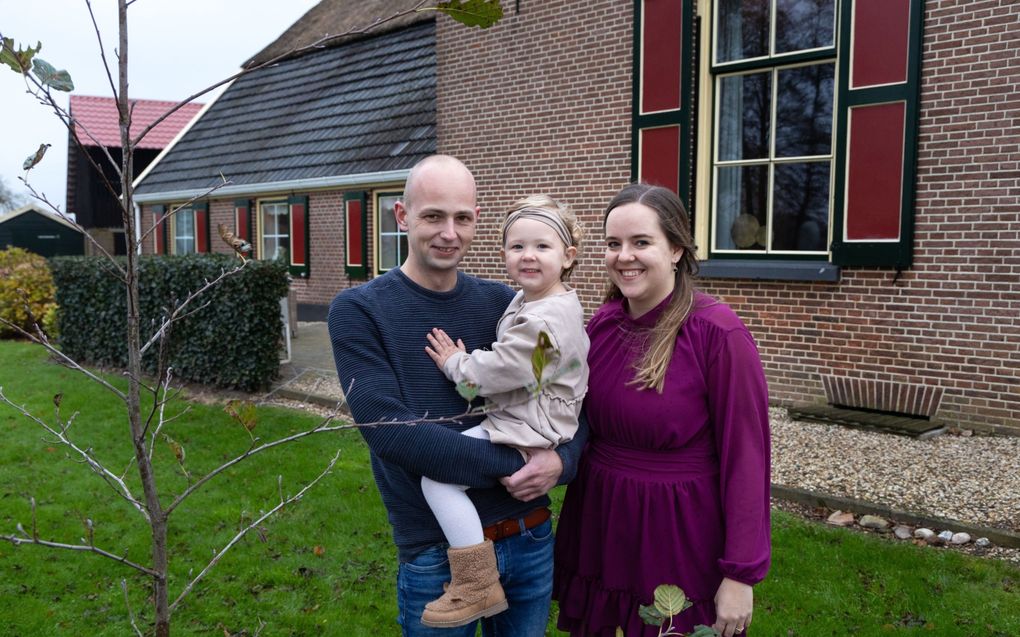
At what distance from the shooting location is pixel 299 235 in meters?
15.1

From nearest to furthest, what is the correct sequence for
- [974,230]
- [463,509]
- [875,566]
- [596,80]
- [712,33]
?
1. [463,509]
2. [875,566]
3. [974,230]
4. [712,33]
5. [596,80]

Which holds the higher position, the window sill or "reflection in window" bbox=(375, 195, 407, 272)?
"reflection in window" bbox=(375, 195, 407, 272)

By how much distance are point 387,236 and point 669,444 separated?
11935 mm

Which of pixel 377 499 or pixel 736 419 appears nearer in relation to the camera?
pixel 736 419

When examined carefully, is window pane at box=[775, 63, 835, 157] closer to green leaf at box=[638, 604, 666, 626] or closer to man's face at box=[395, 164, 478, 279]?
man's face at box=[395, 164, 478, 279]

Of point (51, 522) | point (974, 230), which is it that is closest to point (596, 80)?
point (974, 230)

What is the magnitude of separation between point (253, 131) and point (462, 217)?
15.7 meters

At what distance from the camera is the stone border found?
4.29 meters

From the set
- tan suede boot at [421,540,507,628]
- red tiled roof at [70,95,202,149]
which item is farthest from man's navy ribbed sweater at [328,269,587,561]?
red tiled roof at [70,95,202,149]

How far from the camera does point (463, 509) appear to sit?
1940mm

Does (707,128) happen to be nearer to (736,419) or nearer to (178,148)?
(736,419)

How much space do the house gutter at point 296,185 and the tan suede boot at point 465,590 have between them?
32.6 feet

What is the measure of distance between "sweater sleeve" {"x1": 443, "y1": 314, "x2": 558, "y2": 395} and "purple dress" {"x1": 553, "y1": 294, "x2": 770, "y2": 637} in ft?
1.08

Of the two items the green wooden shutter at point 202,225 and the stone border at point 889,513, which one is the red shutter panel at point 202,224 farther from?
the stone border at point 889,513
